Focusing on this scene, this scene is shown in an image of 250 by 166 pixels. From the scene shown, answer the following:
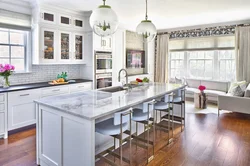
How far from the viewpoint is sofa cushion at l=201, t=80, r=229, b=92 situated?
6453 mm

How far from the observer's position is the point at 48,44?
4.46 metres

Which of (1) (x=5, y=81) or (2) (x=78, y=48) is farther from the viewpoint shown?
(2) (x=78, y=48)

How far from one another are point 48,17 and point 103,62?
1828 mm

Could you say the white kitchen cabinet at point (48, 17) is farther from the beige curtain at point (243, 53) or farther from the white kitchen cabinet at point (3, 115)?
the beige curtain at point (243, 53)

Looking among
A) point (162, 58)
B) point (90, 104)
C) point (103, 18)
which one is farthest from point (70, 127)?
point (162, 58)

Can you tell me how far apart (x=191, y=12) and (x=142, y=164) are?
160 inches

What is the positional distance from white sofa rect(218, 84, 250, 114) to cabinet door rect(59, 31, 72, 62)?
417cm

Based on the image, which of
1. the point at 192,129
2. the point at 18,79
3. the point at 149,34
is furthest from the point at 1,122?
the point at 192,129

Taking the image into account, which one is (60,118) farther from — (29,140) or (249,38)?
(249,38)

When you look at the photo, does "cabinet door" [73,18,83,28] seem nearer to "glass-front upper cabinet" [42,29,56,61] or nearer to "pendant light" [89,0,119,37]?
"glass-front upper cabinet" [42,29,56,61]

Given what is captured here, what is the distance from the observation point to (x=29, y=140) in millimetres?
3451

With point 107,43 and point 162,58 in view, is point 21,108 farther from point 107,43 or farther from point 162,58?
point 162,58

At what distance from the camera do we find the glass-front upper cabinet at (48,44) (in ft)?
14.3

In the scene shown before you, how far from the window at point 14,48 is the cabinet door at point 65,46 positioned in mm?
778
